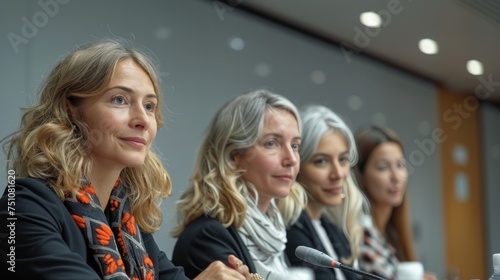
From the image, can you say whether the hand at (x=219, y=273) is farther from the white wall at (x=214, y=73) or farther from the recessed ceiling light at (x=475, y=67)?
the recessed ceiling light at (x=475, y=67)

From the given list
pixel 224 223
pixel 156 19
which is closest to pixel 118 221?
pixel 224 223

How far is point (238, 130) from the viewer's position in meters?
2.90

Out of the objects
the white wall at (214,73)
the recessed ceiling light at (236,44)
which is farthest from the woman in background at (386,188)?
the recessed ceiling light at (236,44)

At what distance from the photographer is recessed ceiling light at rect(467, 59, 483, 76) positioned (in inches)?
178

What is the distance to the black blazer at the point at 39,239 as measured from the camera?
68.3 inches

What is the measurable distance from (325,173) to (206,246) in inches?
34.3

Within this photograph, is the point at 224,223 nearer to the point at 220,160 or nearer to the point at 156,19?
the point at 220,160

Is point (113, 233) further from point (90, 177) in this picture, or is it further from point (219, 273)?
point (219, 273)

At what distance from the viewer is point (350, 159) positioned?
344 cm

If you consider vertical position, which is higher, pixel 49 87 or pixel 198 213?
pixel 49 87

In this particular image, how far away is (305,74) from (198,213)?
171 cm

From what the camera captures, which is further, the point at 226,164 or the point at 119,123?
the point at 226,164

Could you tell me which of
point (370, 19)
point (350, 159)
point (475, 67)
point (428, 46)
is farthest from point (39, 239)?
point (475, 67)

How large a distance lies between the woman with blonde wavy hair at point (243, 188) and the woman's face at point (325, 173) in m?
0.35
